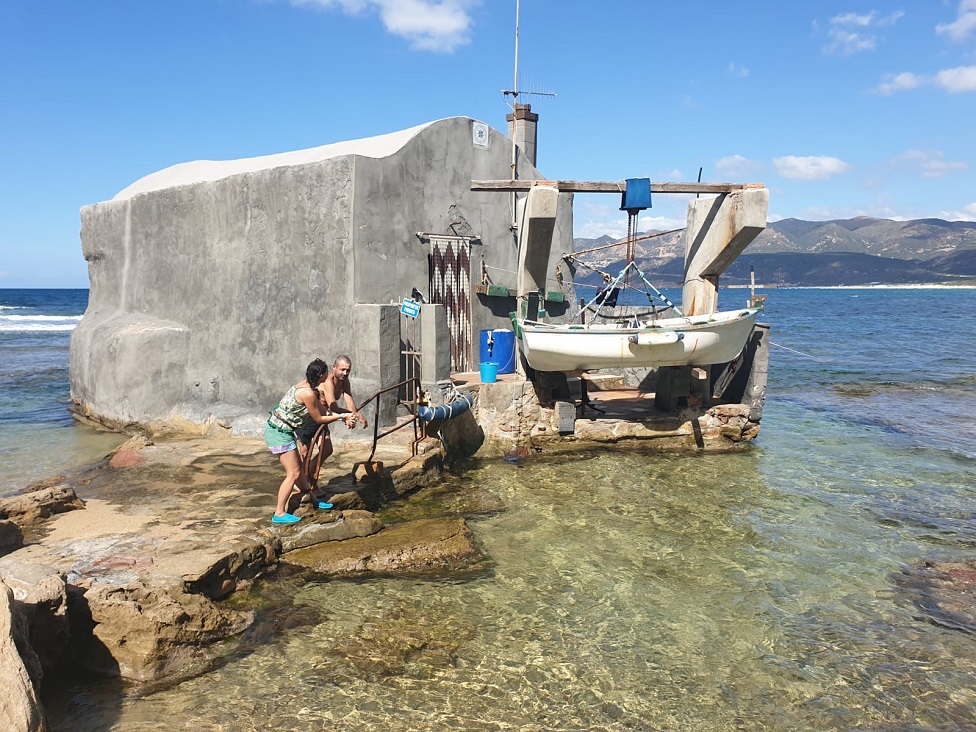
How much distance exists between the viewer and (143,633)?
4711 mm

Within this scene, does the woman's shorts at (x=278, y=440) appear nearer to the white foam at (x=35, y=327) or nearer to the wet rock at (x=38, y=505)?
the wet rock at (x=38, y=505)

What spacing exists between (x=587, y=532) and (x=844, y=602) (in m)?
2.65

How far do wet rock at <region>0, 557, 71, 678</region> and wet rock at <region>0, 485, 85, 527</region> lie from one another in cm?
275

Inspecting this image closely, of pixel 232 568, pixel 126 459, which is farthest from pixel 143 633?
pixel 126 459

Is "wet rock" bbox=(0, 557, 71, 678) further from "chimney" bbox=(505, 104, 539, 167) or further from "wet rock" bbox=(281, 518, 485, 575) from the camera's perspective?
"chimney" bbox=(505, 104, 539, 167)

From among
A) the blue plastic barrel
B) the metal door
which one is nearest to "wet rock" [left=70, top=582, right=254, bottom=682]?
the blue plastic barrel

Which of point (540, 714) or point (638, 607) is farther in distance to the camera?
point (638, 607)

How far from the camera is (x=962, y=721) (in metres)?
4.43

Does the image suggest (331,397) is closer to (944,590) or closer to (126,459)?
(126,459)

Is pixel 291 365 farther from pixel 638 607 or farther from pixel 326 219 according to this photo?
pixel 638 607

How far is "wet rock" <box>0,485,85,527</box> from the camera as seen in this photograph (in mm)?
7012

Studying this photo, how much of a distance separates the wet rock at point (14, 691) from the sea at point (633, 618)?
0.73 metres

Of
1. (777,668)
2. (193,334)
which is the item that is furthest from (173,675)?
(193,334)

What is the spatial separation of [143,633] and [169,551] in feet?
4.50
